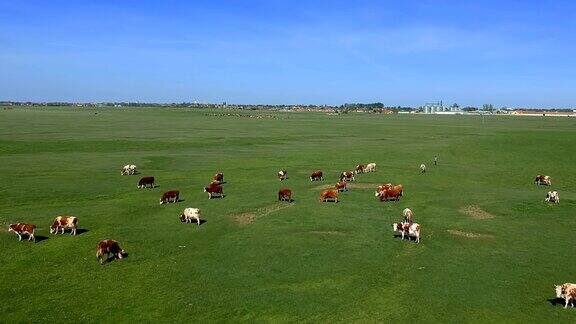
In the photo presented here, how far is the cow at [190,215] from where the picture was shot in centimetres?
2533

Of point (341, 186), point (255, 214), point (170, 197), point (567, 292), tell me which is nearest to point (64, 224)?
point (170, 197)

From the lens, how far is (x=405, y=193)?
34.2 metres

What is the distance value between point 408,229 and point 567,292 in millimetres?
7670

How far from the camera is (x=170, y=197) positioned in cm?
3048

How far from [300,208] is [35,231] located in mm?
13121

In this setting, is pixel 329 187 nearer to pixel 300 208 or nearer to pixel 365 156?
pixel 300 208

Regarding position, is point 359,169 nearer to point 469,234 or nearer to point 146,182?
point 146,182

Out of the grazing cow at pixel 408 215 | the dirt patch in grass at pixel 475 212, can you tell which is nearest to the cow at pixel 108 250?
the grazing cow at pixel 408 215

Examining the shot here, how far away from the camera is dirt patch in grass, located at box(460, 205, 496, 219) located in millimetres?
27766

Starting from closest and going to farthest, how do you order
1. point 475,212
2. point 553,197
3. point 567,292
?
point 567,292, point 475,212, point 553,197

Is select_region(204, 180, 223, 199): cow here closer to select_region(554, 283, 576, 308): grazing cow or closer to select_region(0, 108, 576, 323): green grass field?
select_region(0, 108, 576, 323): green grass field

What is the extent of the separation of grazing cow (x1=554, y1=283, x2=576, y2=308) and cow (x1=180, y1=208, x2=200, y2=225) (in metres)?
15.6

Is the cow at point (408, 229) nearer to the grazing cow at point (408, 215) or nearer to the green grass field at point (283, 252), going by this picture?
the green grass field at point (283, 252)

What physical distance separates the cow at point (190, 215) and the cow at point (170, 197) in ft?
14.9
